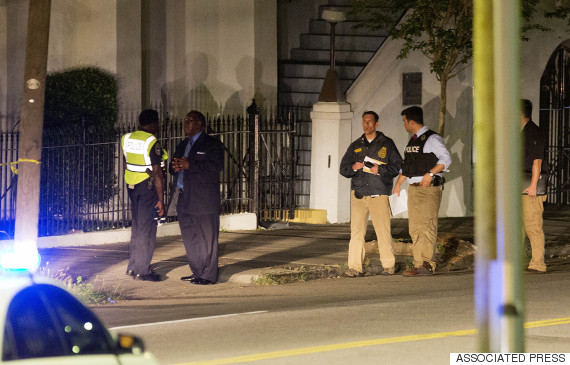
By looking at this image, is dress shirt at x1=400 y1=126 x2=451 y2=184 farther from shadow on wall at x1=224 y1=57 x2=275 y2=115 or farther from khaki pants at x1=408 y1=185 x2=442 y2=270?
shadow on wall at x1=224 y1=57 x2=275 y2=115

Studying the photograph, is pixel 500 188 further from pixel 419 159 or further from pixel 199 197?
pixel 419 159

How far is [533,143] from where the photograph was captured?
498 inches

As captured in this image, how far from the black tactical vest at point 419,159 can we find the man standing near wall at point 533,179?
1.16 metres

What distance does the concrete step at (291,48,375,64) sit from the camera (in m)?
21.8

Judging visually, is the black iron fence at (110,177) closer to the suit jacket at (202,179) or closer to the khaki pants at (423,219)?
the suit jacket at (202,179)

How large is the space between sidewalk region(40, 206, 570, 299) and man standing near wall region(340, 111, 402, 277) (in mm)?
748

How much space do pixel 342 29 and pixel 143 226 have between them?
1122cm

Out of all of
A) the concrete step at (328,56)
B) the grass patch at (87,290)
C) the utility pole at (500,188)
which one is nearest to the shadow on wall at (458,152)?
the concrete step at (328,56)

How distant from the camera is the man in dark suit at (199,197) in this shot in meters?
12.0

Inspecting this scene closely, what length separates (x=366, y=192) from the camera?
1248 cm

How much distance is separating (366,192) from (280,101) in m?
9.05

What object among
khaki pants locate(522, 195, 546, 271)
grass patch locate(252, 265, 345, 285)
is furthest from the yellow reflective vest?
khaki pants locate(522, 195, 546, 271)

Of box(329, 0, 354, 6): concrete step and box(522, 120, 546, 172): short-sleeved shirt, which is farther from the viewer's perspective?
box(329, 0, 354, 6): concrete step

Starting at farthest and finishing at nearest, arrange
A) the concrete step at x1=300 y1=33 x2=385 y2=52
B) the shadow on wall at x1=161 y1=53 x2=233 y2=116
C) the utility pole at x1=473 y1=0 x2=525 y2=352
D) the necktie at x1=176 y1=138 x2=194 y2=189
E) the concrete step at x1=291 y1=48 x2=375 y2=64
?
the concrete step at x1=300 y1=33 x2=385 y2=52, the concrete step at x1=291 y1=48 x2=375 y2=64, the shadow on wall at x1=161 y1=53 x2=233 y2=116, the necktie at x1=176 y1=138 x2=194 y2=189, the utility pole at x1=473 y1=0 x2=525 y2=352
